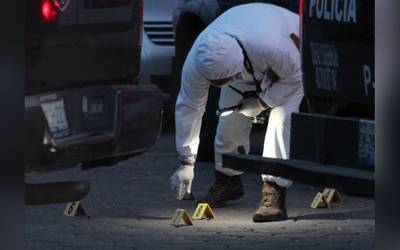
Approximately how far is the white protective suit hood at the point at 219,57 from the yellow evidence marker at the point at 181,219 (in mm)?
837

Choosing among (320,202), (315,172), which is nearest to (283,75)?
(320,202)

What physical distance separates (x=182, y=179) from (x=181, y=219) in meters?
0.43

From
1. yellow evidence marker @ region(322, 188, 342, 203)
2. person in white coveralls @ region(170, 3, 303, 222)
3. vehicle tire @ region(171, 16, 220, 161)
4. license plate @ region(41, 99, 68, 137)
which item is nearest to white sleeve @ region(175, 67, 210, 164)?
person in white coveralls @ region(170, 3, 303, 222)

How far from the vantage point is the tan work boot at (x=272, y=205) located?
7.43 meters

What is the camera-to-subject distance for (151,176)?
933 cm

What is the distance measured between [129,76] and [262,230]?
208cm

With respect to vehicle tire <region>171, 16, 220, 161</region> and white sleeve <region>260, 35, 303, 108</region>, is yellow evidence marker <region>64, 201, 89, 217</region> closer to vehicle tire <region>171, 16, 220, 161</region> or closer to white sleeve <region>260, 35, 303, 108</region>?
white sleeve <region>260, 35, 303, 108</region>

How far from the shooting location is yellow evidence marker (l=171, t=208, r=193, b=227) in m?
7.28

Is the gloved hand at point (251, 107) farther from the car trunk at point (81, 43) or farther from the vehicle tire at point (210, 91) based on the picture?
the car trunk at point (81, 43)

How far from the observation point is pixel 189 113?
7.57m

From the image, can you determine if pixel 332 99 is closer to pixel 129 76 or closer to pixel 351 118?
pixel 351 118

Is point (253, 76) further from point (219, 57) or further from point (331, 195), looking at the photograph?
point (331, 195)

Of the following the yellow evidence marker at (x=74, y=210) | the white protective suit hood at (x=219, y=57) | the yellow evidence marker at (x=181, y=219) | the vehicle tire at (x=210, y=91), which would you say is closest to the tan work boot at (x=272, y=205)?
the yellow evidence marker at (x=181, y=219)
